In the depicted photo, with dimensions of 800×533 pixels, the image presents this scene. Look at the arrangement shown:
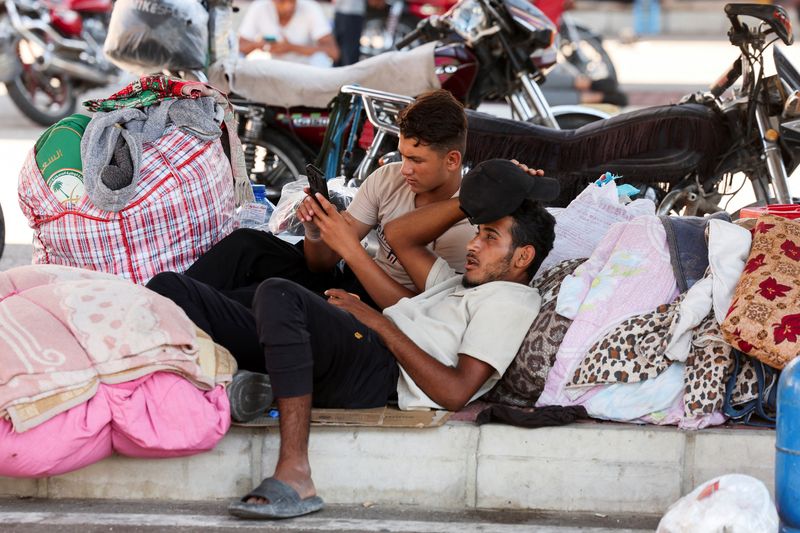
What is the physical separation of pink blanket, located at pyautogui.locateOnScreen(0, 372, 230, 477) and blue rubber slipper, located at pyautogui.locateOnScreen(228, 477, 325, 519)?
209 millimetres

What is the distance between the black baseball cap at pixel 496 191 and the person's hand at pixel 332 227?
0.48 meters

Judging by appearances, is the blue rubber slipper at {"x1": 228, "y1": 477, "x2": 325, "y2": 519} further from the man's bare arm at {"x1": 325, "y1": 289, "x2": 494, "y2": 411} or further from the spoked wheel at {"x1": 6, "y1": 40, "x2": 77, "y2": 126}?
the spoked wheel at {"x1": 6, "y1": 40, "x2": 77, "y2": 126}

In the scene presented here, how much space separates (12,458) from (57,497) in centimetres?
40

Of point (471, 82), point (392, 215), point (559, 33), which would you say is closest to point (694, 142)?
point (471, 82)

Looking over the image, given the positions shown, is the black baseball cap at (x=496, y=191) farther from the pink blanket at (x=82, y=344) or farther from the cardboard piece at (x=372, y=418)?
the pink blanket at (x=82, y=344)

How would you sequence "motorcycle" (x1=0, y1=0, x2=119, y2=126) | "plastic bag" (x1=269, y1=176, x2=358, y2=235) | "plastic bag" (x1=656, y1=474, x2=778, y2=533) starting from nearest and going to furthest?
1. "plastic bag" (x1=656, y1=474, x2=778, y2=533)
2. "plastic bag" (x1=269, y1=176, x2=358, y2=235)
3. "motorcycle" (x1=0, y1=0, x2=119, y2=126)

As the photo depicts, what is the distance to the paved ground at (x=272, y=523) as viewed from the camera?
3.41m

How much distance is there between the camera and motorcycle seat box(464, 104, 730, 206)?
5.43 m

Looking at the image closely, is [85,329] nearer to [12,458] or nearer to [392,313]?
[12,458]

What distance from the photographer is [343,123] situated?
6215 millimetres

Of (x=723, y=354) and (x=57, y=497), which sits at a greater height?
(x=723, y=354)

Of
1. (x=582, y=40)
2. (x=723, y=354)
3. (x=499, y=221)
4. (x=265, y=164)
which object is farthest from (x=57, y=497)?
(x=582, y=40)

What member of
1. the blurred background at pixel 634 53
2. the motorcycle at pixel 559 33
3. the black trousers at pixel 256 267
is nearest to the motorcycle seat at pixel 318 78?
the blurred background at pixel 634 53

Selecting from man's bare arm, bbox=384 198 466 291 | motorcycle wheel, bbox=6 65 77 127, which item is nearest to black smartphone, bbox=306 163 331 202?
man's bare arm, bbox=384 198 466 291
